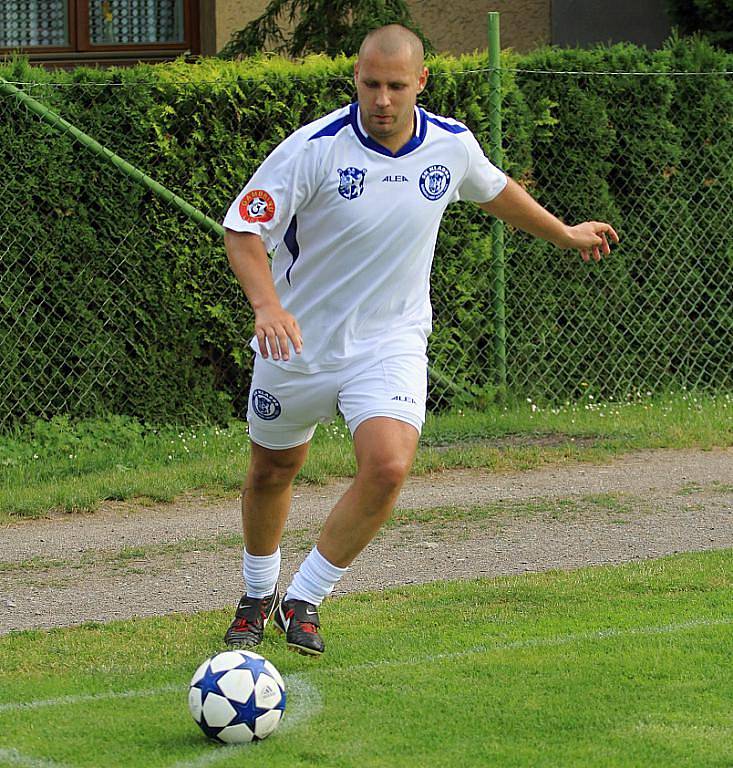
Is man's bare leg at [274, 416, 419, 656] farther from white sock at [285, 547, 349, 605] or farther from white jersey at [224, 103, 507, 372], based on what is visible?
white jersey at [224, 103, 507, 372]

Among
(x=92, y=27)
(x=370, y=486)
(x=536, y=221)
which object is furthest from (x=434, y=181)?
(x=92, y=27)

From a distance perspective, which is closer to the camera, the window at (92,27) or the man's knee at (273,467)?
the man's knee at (273,467)

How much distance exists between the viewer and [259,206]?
4484 mm

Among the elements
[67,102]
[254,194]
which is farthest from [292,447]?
[67,102]

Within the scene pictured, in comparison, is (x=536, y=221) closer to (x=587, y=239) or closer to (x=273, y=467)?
(x=587, y=239)

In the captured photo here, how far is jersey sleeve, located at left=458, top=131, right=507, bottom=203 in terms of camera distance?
495 cm

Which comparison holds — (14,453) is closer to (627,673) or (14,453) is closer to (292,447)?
(292,447)

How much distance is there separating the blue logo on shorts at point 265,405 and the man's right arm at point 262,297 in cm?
34

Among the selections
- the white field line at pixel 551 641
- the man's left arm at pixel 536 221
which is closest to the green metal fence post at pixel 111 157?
the man's left arm at pixel 536 221

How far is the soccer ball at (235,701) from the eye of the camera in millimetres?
3850

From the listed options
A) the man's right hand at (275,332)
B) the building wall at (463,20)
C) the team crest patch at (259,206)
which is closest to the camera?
the man's right hand at (275,332)

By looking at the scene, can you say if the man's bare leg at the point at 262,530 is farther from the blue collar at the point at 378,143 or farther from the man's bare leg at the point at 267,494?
the blue collar at the point at 378,143

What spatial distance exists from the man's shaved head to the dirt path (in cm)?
240

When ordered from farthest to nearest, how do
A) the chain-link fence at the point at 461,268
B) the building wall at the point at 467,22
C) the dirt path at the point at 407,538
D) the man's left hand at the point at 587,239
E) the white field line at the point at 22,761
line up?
the building wall at the point at 467,22 < the chain-link fence at the point at 461,268 < the dirt path at the point at 407,538 < the man's left hand at the point at 587,239 < the white field line at the point at 22,761
